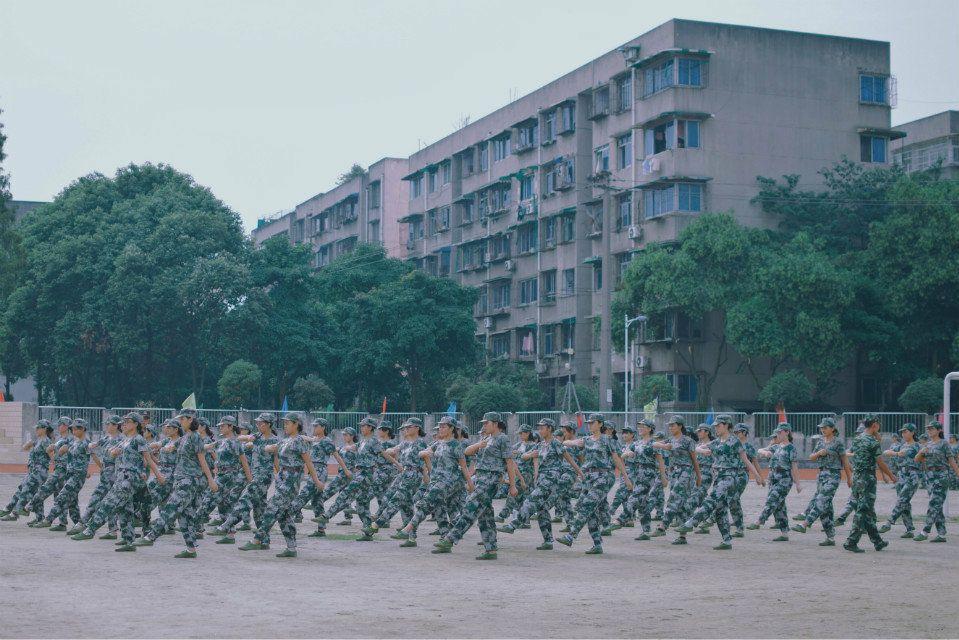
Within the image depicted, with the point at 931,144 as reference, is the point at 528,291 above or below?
below

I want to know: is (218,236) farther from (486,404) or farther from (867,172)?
(867,172)

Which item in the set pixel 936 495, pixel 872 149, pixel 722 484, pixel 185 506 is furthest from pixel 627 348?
pixel 185 506

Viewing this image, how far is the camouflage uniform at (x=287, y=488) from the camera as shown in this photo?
55.2 ft

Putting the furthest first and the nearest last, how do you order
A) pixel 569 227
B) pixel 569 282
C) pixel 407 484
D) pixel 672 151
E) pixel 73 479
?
1. pixel 569 282
2. pixel 569 227
3. pixel 672 151
4. pixel 73 479
5. pixel 407 484

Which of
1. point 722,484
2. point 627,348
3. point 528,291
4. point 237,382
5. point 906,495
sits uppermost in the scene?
point 528,291

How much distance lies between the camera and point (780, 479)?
20547mm

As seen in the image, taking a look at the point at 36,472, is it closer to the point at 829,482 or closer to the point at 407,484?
the point at 407,484

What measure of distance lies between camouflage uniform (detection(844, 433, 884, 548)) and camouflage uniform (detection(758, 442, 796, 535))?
4.99 ft

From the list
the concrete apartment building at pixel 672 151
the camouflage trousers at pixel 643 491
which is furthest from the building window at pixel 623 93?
the camouflage trousers at pixel 643 491

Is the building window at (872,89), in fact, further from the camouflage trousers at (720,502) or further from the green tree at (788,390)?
the camouflage trousers at (720,502)

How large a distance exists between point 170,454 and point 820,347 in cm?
3659

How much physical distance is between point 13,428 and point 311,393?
1924 cm

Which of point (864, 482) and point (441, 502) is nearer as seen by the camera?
point (441, 502)

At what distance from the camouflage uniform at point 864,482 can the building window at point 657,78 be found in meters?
39.4
